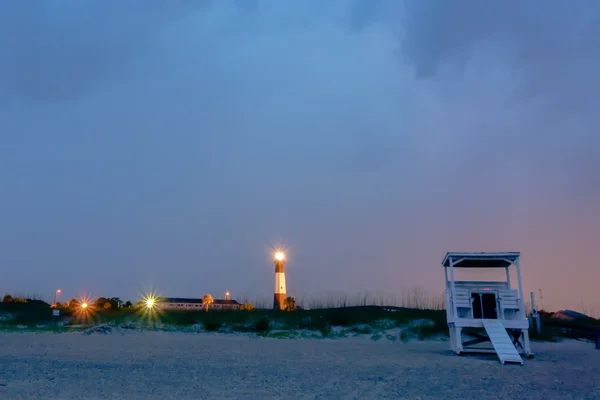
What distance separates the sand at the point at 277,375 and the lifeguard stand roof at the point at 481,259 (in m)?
3.24

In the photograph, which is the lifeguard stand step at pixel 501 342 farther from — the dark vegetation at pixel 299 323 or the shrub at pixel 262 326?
the shrub at pixel 262 326

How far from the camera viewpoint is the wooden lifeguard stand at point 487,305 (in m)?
15.7

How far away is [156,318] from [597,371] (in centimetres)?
2507

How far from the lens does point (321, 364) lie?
12.9m

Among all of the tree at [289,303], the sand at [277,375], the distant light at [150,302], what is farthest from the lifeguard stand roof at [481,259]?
the distant light at [150,302]

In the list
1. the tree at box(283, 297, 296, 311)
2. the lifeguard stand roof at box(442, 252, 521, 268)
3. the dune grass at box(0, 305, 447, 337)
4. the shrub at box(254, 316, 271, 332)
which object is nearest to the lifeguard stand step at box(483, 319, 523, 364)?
the lifeguard stand roof at box(442, 252, 521, 268)

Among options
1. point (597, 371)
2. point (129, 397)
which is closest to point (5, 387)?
point (129, 397)

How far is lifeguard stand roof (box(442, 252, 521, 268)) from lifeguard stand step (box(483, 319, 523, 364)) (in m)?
2.13

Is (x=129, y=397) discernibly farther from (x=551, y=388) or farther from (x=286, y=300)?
(x=286, y=300)

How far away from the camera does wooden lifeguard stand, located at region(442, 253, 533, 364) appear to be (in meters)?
15.7

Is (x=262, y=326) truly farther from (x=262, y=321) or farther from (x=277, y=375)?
(x=277, y=375)

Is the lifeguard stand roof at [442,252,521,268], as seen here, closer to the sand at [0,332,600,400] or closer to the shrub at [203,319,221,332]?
the sand at [0,332,600,400]

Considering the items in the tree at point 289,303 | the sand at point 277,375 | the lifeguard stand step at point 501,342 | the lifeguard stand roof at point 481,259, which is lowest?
the sand at point 277,375

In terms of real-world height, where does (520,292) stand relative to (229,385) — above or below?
above
